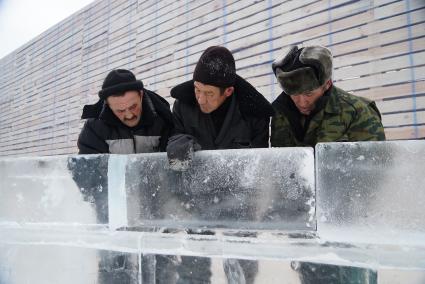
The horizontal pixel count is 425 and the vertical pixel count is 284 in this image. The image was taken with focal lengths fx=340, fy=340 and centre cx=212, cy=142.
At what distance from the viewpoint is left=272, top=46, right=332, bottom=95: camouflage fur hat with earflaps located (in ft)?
5.09

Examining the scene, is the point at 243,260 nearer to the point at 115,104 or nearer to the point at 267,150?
the point at 267,150

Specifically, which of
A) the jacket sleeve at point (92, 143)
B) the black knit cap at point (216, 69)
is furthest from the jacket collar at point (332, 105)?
the jacket sleeve at point (92, 143)

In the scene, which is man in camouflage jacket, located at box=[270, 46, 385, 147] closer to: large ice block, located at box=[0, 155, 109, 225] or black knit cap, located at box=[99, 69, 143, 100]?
black knit cap, located at box=[99, 69, 143, 100]

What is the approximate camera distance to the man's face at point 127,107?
1792 millimetres

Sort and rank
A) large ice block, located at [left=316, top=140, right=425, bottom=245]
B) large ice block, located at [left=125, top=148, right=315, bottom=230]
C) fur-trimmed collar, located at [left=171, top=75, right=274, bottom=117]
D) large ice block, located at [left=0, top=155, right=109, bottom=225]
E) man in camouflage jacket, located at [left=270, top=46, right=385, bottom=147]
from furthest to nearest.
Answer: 1. fur-trimmed collar, located at [left=171, top=75, right=274, bottom=117]
2. man in camouflage jacket, located at [left=270, top=46, right=385, bottom=147]
3. large ice block, located at [left=0, top=155, right=109, bottom=225]
4. large ice block, located at [left=125, top=148, right=315, bottom=230]
5. large ice block, located at [left=316, top=140, right=425, bottom=245]

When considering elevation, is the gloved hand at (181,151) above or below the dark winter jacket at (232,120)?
below

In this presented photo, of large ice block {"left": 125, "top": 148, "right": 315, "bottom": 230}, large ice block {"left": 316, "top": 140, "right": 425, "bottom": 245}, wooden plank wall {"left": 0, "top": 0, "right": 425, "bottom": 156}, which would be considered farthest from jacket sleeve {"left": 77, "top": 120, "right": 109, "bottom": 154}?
wooden plank wall {"left": 0, "top": 0, "right": 425, "bottom": 156}

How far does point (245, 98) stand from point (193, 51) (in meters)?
2.64

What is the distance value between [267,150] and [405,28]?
2066mm

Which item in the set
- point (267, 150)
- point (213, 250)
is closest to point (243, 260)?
point (213, 250)

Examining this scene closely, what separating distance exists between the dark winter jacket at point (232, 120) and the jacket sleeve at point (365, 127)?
40cm

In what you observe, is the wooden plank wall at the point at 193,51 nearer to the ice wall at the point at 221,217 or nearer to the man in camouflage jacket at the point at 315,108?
the man in camouflage jacket at the point at 315,108

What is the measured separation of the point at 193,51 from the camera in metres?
4.19

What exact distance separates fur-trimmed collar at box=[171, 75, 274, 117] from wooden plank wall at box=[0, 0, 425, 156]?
1.47 m
